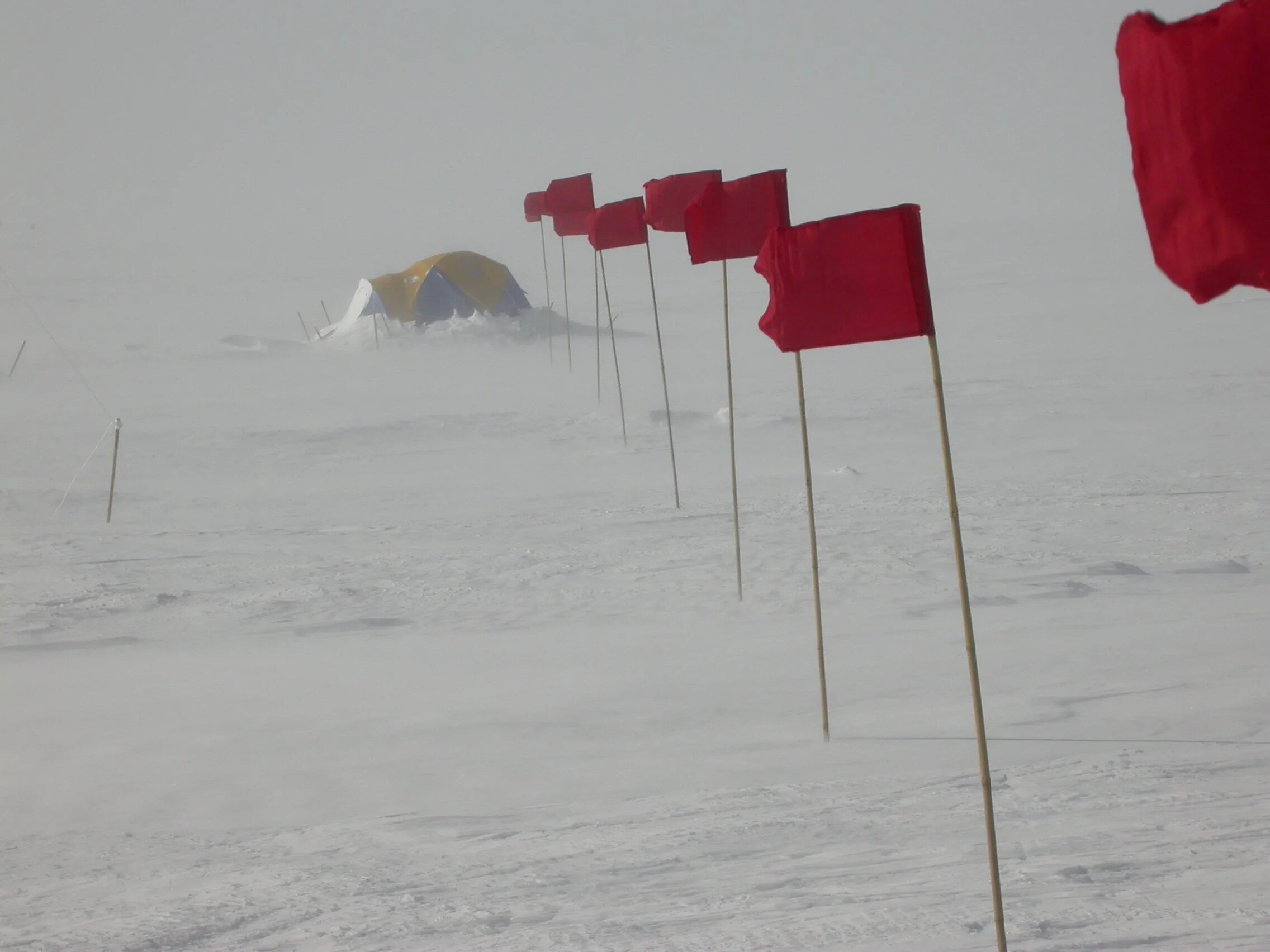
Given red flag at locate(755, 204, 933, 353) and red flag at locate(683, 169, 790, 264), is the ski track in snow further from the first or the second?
red flag at locate(683, 169, 790, 264)

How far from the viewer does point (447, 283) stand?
2567 cm

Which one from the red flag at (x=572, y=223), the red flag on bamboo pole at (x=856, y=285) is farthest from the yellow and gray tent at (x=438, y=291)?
the red flag on bamboo pole at (x=856, y=285)

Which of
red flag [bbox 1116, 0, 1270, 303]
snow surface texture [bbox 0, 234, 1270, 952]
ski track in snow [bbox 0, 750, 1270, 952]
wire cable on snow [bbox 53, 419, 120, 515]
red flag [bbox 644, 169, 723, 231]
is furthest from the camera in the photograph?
wire cable on snow [bbox 53, 419, 120, 515]

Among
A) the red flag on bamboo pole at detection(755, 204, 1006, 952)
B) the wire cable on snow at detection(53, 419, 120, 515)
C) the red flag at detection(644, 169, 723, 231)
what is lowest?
the red flag on bamboo pole at detection(755, 204, 1006, 952)

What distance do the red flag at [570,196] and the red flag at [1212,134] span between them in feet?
46.3

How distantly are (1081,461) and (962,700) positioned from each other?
25.1ft

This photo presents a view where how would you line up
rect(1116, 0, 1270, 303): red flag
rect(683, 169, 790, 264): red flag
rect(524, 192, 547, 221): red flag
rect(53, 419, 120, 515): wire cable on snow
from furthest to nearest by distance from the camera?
rect(524, 192, 547, 221): red flag, rect(53, 419, 120, 515): wire cable on snow, rect(683, 169, 790, 264): red flag, rect(1116, 0, 1270, 303): red flag

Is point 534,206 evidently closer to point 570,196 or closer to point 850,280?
point 570,196

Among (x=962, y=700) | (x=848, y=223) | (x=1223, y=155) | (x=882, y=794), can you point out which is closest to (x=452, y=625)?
(x=962, y=700)

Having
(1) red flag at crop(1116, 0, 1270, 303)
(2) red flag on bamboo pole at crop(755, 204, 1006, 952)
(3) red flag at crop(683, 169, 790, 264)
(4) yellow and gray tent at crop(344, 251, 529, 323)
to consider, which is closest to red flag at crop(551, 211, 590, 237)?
(3) red flag at crop(683, 169, 790, 264)

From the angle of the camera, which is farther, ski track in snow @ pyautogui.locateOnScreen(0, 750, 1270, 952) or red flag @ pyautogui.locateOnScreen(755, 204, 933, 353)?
red flag @ pyautogui.locateOnScreen(755, 204, 933, 353)

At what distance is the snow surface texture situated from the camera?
13.4 feet

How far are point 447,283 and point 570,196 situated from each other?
9.61 m

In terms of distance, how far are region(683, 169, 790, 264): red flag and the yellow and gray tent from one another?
1705 cm
